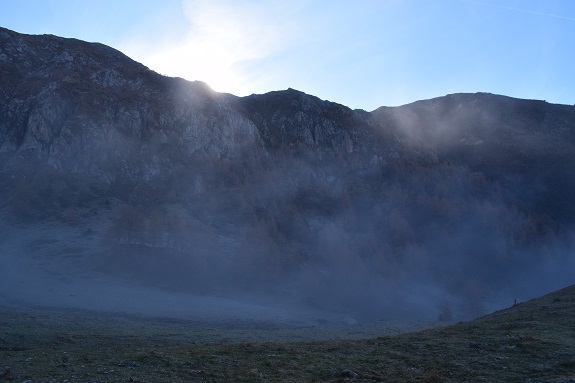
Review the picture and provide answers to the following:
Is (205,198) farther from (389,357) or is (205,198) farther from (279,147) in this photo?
(389,357)

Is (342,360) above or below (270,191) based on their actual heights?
below

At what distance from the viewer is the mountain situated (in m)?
85.9

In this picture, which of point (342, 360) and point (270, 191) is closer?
point (342, 360)

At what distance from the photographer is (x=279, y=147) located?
132500 millimetres

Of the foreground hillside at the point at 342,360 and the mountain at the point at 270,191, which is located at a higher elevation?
the mountain at the point at 270,191

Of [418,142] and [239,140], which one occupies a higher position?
[418,142]

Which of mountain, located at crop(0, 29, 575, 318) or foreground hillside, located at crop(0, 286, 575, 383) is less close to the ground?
mountain, located at crop(0, 29, 575, 318)

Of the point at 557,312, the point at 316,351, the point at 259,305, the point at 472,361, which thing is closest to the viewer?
the point at 472,361

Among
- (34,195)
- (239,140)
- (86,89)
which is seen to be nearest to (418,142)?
(239,140)

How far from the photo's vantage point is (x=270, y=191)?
382 ft

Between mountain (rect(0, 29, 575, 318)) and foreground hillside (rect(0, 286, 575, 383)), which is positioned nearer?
foreground hillside (rect(0, 286, 575, 383))

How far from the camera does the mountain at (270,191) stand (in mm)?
85938

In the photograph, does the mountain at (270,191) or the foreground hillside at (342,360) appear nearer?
the foreground hillside at (342,360)

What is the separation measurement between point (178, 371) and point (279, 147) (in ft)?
382
